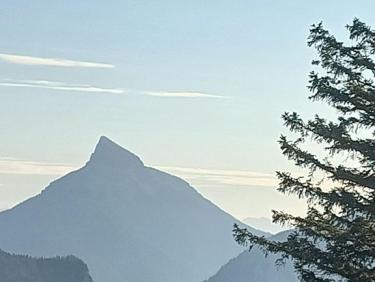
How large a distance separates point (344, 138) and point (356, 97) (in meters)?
1.16

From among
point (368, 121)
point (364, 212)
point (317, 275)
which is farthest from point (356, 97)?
point (317, 275)

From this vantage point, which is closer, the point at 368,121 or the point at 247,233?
the point at 368,121

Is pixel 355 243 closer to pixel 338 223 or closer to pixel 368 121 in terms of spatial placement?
pixel 338 223

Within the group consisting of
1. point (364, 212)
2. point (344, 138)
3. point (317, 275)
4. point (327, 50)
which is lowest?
point (317, 275)

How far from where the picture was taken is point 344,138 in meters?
27.2

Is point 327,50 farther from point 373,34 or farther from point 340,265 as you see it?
point 340,265

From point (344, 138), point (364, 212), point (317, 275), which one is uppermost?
point (344, 138)

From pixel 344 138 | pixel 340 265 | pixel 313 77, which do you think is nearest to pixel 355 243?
pixel 340 265

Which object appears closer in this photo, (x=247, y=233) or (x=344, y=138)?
(x=344, y=138)

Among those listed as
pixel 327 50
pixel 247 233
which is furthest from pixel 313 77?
pixel 247 233

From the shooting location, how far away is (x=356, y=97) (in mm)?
27578

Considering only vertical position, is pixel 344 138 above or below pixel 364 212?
above

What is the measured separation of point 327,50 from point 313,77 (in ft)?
2.74

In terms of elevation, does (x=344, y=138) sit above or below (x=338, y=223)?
above
